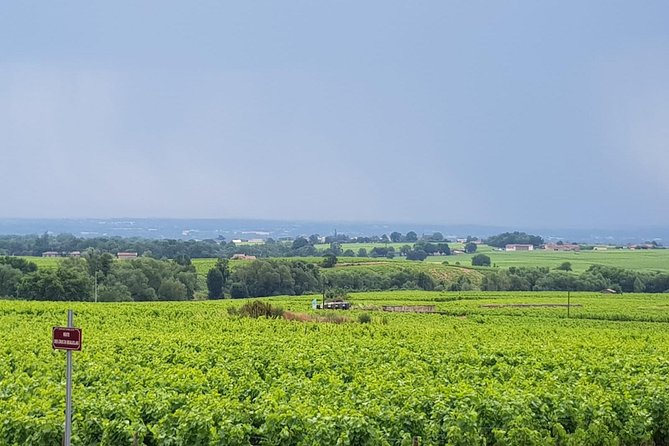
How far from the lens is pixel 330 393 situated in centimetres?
1544

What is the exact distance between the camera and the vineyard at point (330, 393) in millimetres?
13102

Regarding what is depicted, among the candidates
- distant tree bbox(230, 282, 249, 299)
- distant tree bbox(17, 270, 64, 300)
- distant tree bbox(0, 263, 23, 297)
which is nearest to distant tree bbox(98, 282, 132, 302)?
distant tree bbox(17, 270, 64, 300)

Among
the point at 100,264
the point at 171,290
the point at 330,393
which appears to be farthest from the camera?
the point at 100,264

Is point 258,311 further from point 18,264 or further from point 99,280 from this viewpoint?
point 18,264

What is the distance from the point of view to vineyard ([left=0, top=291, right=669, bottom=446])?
13102 mm

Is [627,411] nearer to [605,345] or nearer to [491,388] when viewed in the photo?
[491,388]

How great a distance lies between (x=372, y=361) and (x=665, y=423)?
26.3 feet

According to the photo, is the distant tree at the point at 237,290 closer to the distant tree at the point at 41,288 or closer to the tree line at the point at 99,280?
the tree line at the point at 99,280

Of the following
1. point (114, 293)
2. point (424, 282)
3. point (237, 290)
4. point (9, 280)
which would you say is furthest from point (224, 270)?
point (9, 280)

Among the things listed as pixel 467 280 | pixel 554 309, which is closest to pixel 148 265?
pixel 467 280

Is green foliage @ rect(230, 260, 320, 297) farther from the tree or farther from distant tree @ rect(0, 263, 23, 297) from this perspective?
the tree

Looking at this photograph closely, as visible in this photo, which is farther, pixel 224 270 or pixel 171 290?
pixel 224 270

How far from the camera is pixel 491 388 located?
15.7m

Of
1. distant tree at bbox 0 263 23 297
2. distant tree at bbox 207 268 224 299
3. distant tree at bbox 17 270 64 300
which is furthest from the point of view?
distant tree at bbox 207 268 224 299
